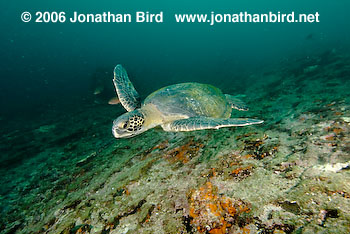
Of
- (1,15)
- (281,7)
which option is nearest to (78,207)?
(1,15)

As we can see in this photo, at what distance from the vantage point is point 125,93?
363 centimetres

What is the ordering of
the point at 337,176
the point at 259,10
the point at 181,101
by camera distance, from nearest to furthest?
the point at 337,176, the point at 181,101, the point at 259,10

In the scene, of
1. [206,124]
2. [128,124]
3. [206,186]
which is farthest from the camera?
[128,124]

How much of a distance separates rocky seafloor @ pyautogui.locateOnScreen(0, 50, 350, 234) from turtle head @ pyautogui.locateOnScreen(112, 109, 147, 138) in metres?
0.37

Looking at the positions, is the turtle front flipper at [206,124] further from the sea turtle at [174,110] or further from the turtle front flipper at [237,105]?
the turtle front flipper at [237,105]

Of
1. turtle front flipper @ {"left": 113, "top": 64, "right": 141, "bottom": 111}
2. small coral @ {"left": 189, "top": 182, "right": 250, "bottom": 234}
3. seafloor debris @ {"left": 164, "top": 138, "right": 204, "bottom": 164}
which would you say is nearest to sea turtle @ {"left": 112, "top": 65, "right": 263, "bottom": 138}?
turtle front flipper @ {"left": 113, "top": 64, "right": 141, "bottom": 111}

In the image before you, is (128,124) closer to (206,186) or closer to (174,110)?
(174,110)

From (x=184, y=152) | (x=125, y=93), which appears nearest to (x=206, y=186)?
(x=184, y=152)

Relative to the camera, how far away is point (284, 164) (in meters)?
1.47

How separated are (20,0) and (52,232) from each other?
356ft

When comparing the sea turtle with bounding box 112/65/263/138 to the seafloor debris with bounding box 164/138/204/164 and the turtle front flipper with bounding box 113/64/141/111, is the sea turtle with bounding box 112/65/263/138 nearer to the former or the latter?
the turtle front flipper with bounding box 113/64/141/111

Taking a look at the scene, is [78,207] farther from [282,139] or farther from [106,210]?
[282,139]

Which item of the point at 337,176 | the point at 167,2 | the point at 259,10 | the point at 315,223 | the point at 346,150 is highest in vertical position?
the point at 167,2

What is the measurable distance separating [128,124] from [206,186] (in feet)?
5.39
